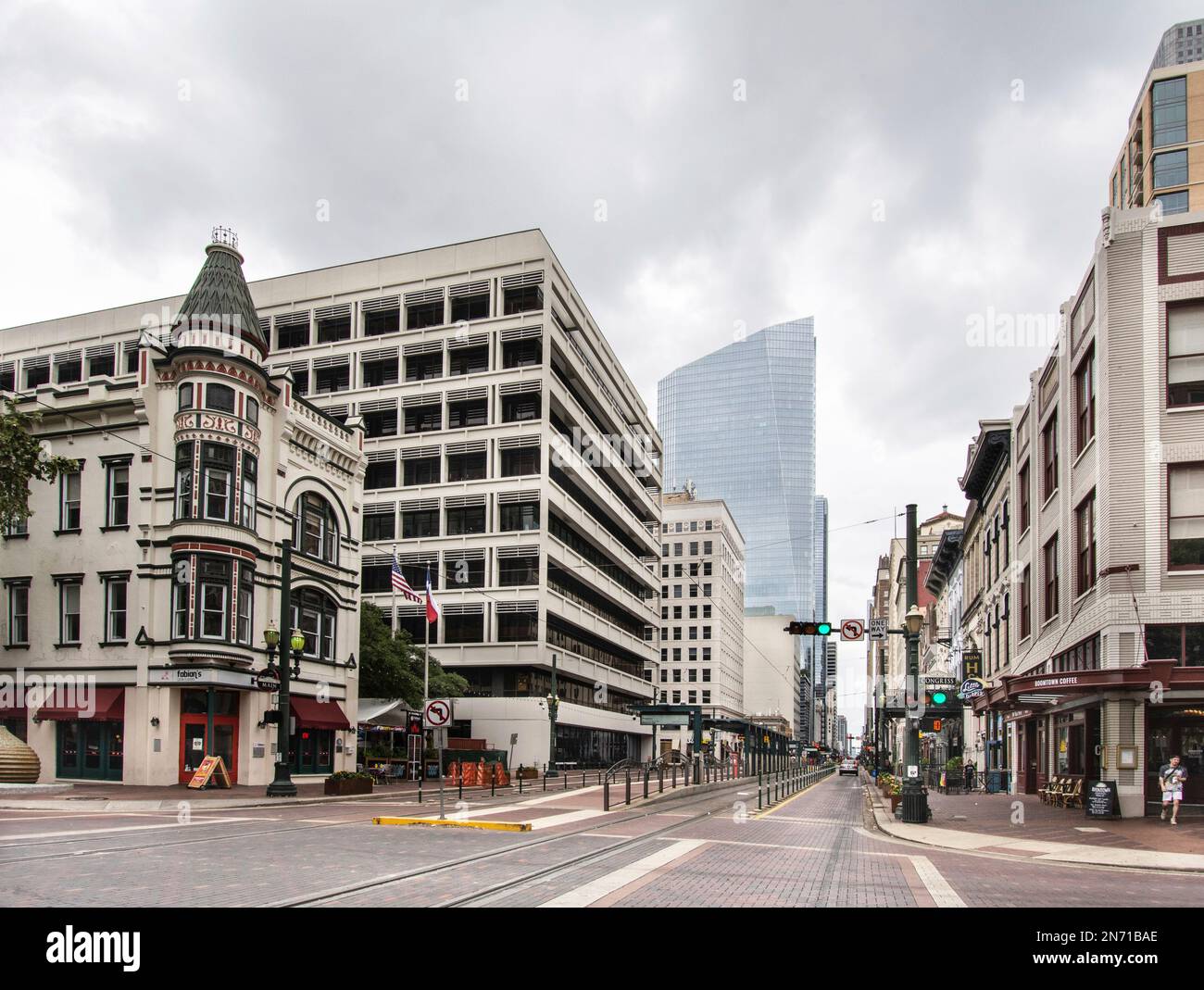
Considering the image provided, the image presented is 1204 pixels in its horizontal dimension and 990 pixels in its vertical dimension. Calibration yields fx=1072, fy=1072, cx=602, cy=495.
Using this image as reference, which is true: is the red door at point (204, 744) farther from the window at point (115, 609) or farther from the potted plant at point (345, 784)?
the potted plant at point (345, 784)

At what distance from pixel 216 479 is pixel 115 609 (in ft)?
18.9

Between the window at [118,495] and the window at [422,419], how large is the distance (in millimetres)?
31758

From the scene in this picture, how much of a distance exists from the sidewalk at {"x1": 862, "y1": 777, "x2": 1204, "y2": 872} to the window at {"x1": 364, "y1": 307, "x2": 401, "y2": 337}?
159 feet

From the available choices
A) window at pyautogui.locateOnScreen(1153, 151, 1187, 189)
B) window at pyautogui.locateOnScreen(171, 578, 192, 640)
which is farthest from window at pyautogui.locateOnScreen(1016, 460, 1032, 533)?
window at pyautogui.locateOnScreen(1153, 151, 1187, 189)

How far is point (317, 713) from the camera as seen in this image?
40.3 meters

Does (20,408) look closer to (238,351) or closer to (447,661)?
(238,351)

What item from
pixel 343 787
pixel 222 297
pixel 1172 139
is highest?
pixel 1172 139

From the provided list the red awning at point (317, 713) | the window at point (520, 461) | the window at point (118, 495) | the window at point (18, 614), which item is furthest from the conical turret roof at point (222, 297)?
the window at point (520, 461)

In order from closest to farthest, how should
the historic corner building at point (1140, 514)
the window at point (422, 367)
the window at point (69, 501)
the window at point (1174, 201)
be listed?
1. the historic corner building at point (1140, 514)
2. the window at point (69, 501)
3. the window at point (422, 367)
4. the window at point (1174, 201)

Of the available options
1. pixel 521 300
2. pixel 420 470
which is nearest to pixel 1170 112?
pixel 521 300

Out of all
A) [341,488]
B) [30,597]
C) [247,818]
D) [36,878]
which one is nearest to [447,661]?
[341,488]

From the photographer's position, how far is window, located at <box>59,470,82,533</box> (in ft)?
123

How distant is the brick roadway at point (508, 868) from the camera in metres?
11.8

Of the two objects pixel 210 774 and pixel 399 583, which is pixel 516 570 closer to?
pixel 399 583
